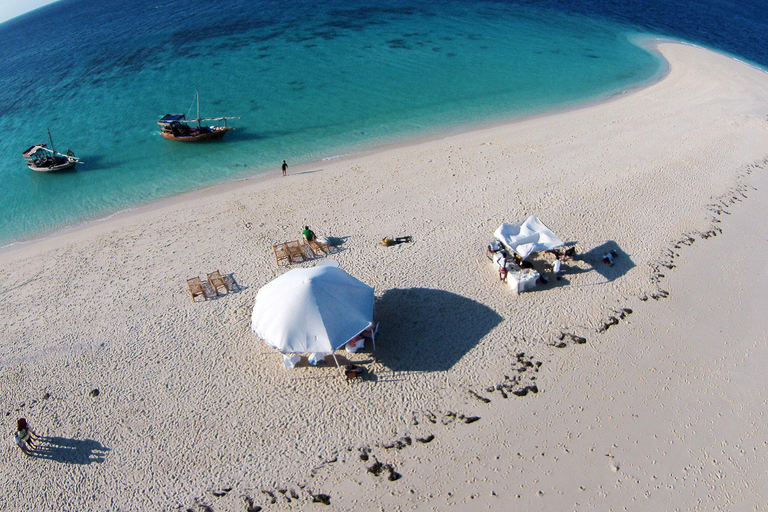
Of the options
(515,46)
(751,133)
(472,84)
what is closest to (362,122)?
(472,84)

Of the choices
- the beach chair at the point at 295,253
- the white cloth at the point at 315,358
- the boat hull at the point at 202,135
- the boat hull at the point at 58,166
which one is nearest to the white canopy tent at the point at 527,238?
the beach chair at the point at 295,253

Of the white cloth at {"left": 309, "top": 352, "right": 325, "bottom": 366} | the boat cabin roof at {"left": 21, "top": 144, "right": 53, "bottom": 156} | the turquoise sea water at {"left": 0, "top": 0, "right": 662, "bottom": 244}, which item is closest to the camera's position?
the white cloth at {"left": 309, "top": 352, "right": 325, "bottom": 366}

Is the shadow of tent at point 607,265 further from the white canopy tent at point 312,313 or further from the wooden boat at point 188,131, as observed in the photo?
the wooden boat at point 188,131

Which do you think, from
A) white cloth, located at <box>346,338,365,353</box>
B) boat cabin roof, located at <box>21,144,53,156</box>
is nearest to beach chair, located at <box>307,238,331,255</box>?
white cloth, located at <box>346,338,365,353</box>

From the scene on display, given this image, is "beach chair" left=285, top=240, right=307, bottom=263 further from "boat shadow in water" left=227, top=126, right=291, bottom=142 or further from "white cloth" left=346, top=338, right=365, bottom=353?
"boat shadow in water" left=227, top=126, right=291, bottom=142

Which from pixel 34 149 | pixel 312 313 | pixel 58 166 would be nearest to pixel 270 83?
pixel 58 166

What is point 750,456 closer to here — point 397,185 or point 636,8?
point 397,185
